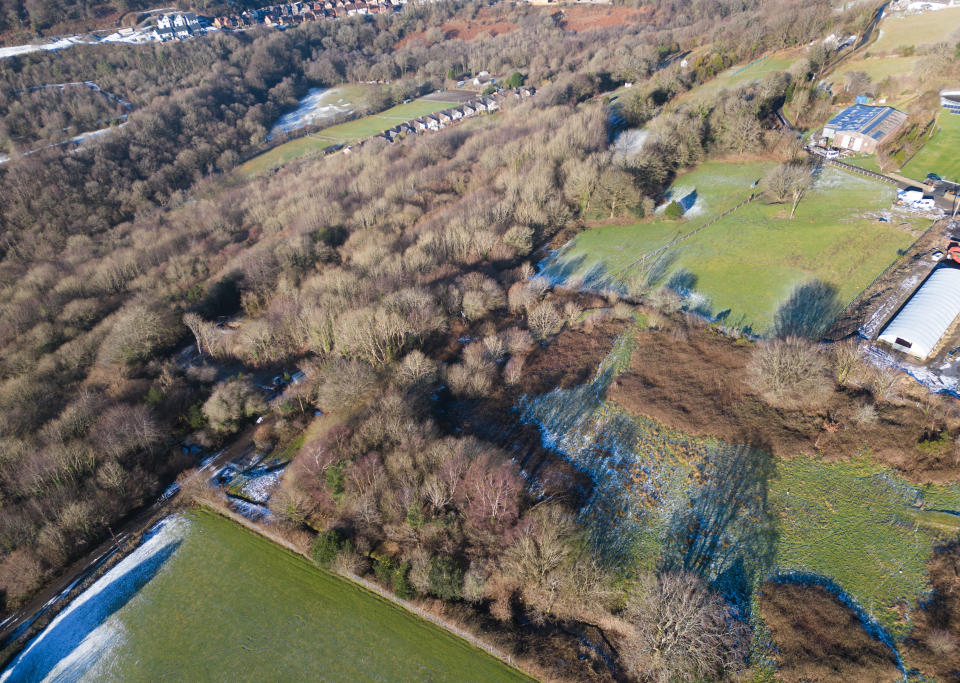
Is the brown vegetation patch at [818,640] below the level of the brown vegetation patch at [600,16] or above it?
below

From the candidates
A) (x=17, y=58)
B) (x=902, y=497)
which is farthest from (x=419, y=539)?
(x=17, y=58)

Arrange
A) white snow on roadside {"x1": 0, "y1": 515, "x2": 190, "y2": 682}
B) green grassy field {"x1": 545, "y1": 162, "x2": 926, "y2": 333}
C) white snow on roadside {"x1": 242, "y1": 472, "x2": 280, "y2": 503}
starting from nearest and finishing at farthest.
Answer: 1. white snow on roadside {"x1": 0, "y1": 515, "x2": 190, "y2": 682}
2. white snow on roadside {"x1": 242, "y1": 472, "x2": 280, "y2": 503}
3. green grassy field {"x1": 545, "y1": 162, "x2": 926, "y2": 333}

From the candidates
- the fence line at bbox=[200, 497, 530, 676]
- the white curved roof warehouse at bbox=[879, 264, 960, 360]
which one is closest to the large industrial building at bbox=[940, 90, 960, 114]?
the white curved roof warehouse at bbox=[879, 264, 960, 360]

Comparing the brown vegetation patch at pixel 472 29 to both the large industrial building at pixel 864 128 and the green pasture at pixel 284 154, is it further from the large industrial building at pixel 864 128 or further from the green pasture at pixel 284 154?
the large industrial building at pixel 864 128

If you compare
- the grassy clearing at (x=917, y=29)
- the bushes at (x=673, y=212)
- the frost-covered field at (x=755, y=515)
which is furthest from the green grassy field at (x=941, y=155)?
the frost-covered field at (x=755, y=515)

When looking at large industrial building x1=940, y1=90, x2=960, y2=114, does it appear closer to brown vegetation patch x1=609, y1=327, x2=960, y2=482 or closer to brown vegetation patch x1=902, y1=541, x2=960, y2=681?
brown vegetation patch x1=609, y1=327, x2=960, y2=482

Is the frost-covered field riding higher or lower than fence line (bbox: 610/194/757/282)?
lower
